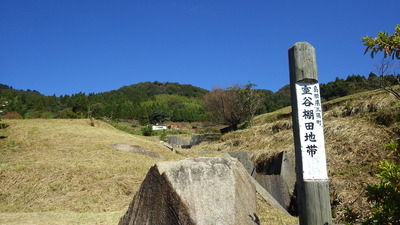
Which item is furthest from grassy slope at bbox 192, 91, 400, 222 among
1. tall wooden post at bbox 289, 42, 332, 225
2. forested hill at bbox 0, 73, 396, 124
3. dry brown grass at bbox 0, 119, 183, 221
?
Result: dry brown grass at bbox 0, 119, 183, 221

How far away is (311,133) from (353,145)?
5.32 meters

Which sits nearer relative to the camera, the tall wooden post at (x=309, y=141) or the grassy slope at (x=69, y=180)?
the tall wooden post at (x=309, y=141)

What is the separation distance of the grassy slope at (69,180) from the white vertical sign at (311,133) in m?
2.63

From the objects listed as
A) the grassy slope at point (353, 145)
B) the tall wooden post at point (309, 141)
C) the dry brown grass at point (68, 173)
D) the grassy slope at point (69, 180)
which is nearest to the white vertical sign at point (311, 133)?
the tall wooden post at point (309, 141)

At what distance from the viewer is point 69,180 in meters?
8.03

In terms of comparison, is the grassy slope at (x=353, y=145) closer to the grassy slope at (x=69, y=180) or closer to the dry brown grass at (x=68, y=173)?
the grassy slope at (x=69, y=180)

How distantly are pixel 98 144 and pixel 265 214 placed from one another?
24.7ft

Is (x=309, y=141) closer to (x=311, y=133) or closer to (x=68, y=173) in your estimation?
(x=311, y=133)

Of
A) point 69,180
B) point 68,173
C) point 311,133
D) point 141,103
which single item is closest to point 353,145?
point 311,133

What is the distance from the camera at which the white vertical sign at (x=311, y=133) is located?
3.27m

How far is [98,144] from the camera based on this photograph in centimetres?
1154

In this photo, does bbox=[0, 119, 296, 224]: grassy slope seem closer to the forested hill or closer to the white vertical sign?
the white vertical sign

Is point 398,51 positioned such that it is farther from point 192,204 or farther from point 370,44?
point 192,204

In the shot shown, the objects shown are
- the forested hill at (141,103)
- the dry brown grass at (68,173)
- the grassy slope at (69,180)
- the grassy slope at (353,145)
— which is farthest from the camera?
the forested hill at (141,103)
